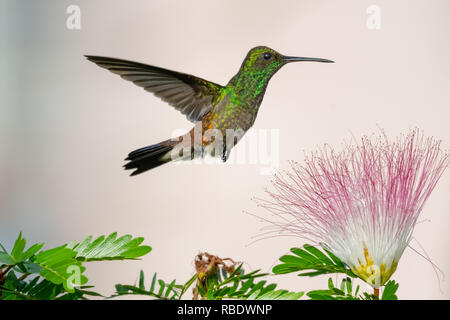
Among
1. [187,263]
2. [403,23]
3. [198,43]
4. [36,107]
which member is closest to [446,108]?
[403,23]

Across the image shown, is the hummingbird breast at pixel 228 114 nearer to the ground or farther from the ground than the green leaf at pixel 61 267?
farther from the ground

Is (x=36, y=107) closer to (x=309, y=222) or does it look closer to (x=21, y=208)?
(x=21, y=208)

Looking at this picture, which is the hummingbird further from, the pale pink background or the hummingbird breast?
the pale pink background

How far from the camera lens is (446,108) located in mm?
1113

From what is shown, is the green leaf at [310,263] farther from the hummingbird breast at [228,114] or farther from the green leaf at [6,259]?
the hummingbird breast at [228,114]

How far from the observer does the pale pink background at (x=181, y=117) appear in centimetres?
105

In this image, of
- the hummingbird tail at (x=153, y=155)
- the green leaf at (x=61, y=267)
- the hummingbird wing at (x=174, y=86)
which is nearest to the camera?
the green leaf at (x=61, y=267)

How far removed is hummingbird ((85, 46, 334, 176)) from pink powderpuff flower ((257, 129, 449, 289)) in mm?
348

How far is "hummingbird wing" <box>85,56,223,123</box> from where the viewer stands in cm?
76

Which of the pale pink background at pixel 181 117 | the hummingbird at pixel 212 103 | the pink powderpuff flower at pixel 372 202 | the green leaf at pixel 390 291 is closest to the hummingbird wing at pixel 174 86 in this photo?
the hummingbird at pixel 212 103

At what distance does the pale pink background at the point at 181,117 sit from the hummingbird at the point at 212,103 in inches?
5.3

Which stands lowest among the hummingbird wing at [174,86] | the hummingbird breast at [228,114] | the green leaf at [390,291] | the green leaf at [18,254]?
the green leaf at [390,291]
